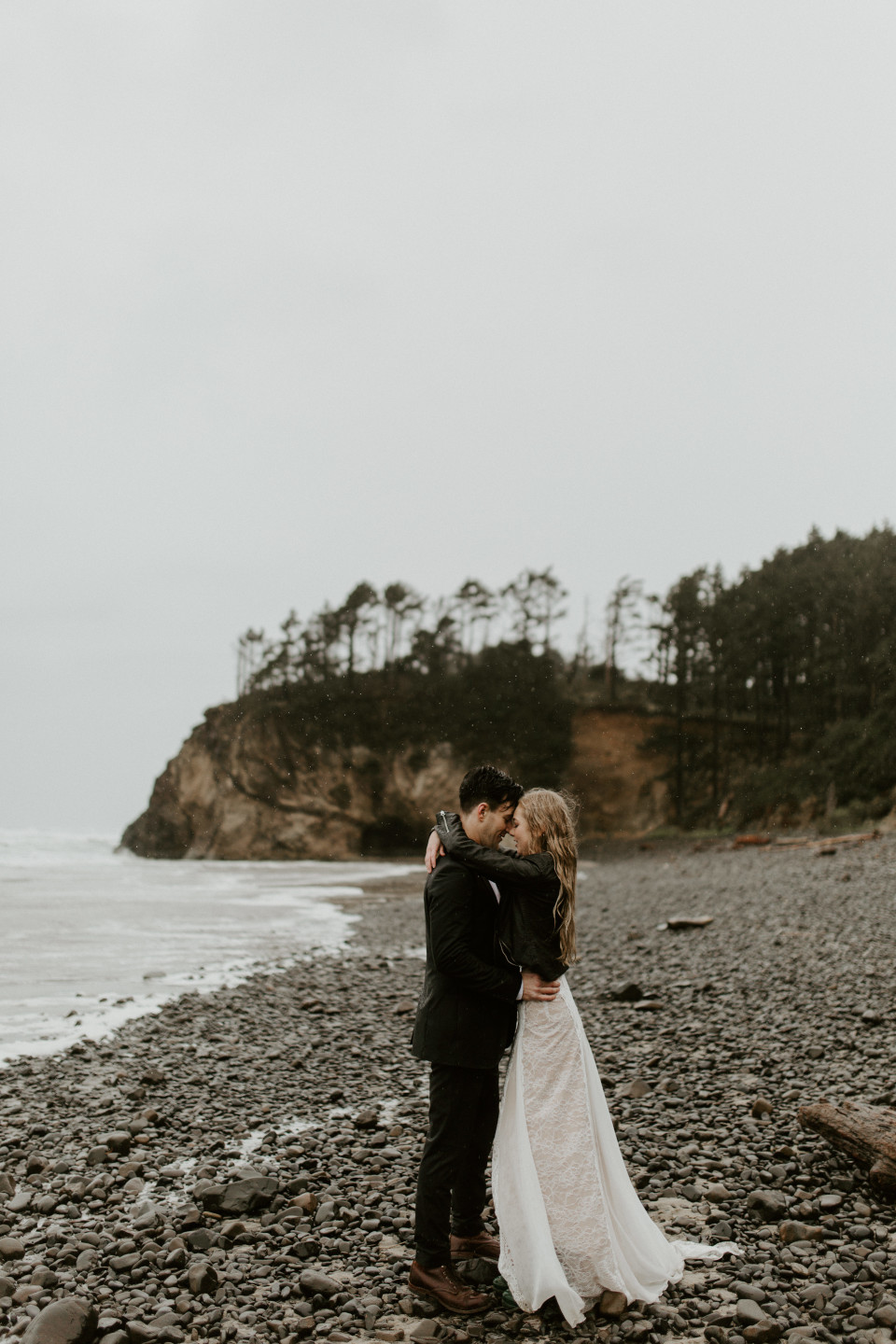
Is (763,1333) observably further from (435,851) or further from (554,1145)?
(435,851)

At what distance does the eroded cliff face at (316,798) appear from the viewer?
192 ft

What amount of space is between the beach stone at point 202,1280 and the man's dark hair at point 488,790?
2.50m

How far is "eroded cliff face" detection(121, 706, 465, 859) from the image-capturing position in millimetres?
58406

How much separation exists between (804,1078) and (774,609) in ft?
162

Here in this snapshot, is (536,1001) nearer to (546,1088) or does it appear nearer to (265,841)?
(546,1088)

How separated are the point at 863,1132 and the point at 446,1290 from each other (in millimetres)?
2716

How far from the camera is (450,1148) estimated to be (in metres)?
3.99

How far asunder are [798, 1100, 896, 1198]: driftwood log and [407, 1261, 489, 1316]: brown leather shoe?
2.38m

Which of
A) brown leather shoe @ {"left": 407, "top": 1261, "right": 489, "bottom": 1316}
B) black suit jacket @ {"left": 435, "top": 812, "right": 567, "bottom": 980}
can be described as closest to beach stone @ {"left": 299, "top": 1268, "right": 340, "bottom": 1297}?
brown leather shoe @ {"left": 407, "top": 1261, "right": 489, "bottom": 1316}

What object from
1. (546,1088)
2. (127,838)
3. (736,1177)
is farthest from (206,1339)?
(127,838)

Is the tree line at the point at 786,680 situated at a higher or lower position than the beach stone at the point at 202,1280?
higher

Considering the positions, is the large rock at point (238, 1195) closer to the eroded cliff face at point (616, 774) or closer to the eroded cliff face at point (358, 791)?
the eroded cliff face at point (616, 774)

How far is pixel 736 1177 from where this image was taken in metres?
5.17

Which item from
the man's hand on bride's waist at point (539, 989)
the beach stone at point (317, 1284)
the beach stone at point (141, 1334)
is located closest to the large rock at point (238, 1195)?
the beach stone at point (317, 1284)
